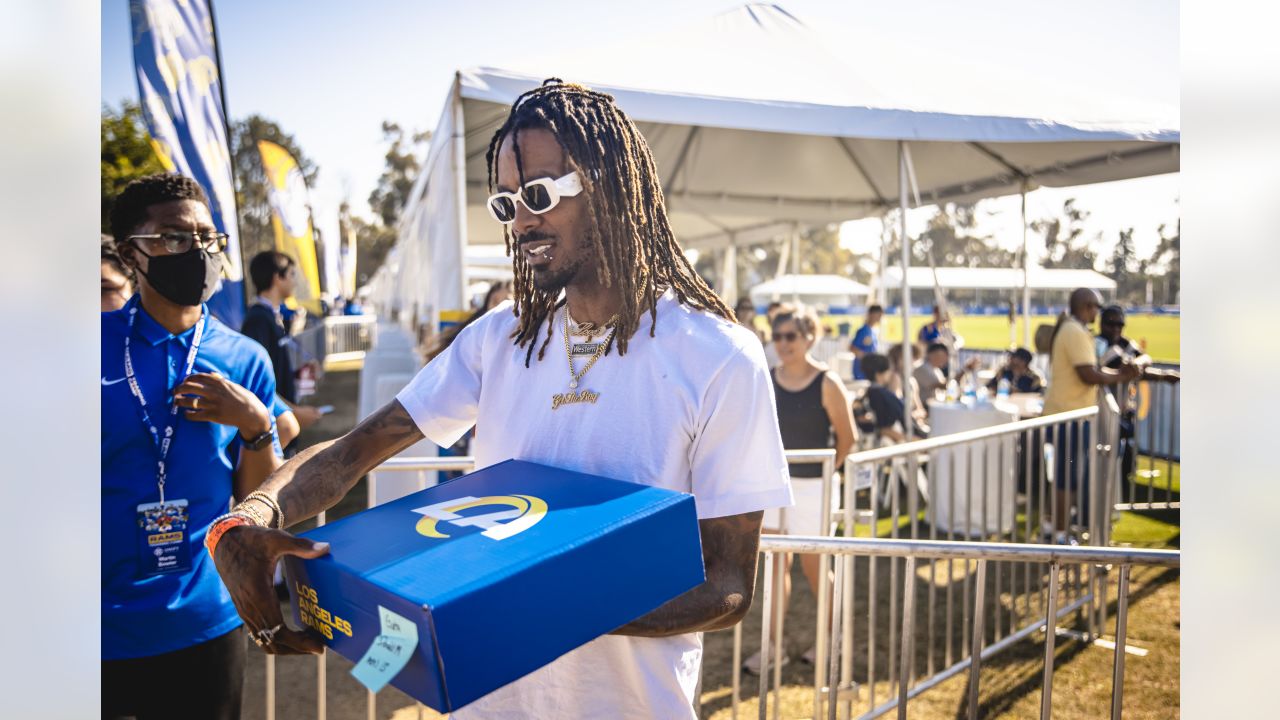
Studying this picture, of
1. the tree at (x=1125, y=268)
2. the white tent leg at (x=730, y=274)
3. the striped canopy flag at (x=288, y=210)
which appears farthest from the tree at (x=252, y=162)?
the tree at (x=1125, y=268)

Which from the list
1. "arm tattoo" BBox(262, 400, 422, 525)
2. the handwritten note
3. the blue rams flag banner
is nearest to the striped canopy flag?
the blue rams flag banner

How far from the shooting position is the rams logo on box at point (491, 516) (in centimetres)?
107

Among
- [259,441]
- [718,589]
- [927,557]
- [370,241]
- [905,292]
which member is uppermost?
[370,241]

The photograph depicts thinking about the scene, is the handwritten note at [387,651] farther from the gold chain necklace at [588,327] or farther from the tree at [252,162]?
the tree at [252,162]

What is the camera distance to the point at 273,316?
5.41 meters

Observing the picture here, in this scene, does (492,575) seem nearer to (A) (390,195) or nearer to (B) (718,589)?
(B) (718,589)

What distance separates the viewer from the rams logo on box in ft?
3.50

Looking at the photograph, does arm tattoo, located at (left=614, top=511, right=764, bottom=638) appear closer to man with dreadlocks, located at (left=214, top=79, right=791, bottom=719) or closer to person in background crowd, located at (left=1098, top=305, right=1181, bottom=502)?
man with dreadlocks, located at (left=214, top=79, right=791, bottom=719)

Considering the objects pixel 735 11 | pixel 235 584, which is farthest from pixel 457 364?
pixel 735 11

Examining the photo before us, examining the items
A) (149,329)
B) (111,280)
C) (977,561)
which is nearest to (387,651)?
(149,329)

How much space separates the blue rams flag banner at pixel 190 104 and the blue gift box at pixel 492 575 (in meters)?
2.95

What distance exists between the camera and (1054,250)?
7838 cm

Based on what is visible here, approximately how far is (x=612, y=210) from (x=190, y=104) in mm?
3589
